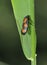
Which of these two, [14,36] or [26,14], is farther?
[14,36]

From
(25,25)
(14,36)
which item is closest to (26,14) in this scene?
(25,25)

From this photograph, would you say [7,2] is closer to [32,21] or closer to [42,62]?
[32,21]

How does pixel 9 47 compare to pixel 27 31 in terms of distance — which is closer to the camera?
pixel 27 31

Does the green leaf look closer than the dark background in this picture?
Yes

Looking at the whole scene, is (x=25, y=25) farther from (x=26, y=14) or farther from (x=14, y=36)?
(x=14, y=36)

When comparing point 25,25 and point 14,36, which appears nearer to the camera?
point 25,25

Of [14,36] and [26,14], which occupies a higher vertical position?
[26,14]

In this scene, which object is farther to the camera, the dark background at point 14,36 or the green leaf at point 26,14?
the dark background at point 14,36

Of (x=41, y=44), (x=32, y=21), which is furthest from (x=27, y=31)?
(x=41, y=44)
